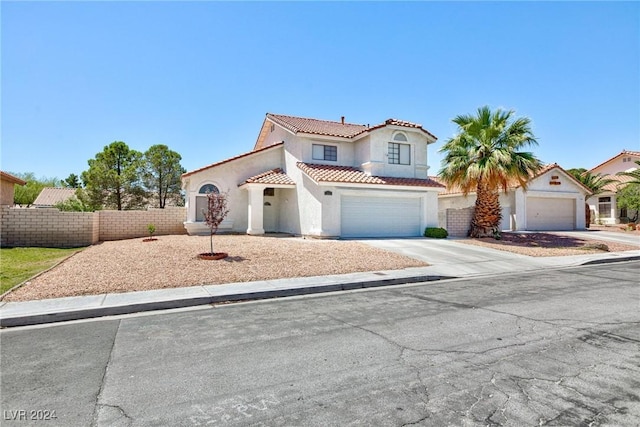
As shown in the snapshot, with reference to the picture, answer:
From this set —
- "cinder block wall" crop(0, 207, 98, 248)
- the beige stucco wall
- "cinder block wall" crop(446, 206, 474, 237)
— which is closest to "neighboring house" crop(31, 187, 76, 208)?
the beige stucco wall

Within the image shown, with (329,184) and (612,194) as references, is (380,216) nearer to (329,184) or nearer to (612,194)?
(329,184)

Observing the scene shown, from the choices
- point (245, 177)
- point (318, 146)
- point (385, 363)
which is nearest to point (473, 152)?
point (318, 146)

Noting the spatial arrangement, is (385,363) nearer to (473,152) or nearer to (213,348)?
(213,348)

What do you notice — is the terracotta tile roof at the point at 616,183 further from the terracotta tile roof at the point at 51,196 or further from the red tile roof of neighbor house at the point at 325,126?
the terracotta tile roof at the point at 51,196

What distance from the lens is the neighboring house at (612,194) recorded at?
33.8 metres

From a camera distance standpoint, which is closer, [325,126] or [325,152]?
[325,152]

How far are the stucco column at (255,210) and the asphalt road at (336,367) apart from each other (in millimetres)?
13046

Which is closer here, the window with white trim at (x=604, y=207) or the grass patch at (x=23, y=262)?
the grass patch at (x=23, y=262)

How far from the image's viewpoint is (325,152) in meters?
21.7

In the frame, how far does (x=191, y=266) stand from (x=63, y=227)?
984 cm

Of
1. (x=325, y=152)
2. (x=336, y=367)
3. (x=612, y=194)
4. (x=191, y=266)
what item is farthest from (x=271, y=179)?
(x=612, y=194)

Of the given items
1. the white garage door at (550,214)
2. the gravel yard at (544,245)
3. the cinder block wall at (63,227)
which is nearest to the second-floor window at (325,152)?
the gravel yard at (544,245)

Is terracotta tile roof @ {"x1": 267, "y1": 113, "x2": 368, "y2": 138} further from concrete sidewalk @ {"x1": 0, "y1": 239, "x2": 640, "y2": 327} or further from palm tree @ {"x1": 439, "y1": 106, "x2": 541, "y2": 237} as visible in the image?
concrete sidewalk @ {"x1": 0, "y1": 239, "x2": 640, "y2": 327}

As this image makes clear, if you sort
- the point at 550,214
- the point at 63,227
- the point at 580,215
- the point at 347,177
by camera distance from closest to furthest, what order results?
the point at 63,227
the point at 347,177
the point at 550,214
the point at 580,215
